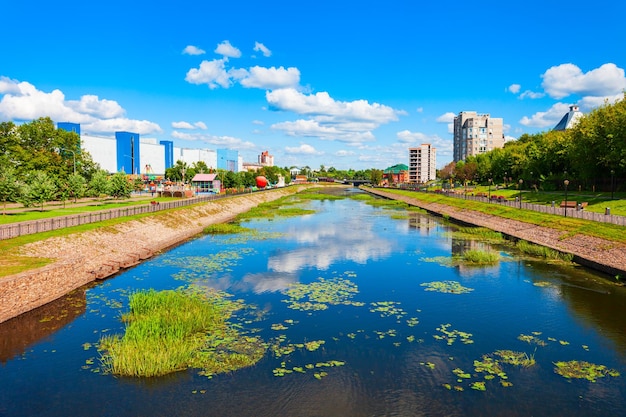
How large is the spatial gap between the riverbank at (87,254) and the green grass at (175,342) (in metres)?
6.27

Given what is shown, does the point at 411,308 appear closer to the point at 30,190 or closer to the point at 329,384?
the point at 329,384

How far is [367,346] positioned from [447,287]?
41.2 feet

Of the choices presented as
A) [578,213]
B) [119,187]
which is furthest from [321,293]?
[119,187]

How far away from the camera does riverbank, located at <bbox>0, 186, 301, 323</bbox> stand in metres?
23.5

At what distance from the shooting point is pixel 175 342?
59.7ft

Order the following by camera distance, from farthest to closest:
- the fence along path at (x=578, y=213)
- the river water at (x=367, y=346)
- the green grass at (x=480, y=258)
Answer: the fence along path at (x=578, y=213) < the green grass at (x=480, y=258) < the river water at (x=367, y=346)

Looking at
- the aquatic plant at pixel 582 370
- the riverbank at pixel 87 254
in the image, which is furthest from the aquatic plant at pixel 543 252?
the riverbank at pixel 87 254

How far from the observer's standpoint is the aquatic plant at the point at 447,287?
2823cm

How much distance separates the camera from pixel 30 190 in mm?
50938

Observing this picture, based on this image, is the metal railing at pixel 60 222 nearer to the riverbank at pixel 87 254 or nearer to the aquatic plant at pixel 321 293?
the riverbank at pixel 87 254

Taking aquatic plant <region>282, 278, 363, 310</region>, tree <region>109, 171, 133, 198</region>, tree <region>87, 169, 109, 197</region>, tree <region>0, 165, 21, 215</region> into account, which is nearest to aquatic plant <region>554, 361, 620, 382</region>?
aquatic plant <region>282, 278, 363, 310</region>

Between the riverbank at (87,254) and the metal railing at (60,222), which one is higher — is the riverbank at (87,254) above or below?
below

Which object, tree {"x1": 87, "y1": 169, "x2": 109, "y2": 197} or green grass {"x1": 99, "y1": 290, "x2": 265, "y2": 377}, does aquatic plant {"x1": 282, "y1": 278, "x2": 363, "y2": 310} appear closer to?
green grass {"x1": 99, "y1": 290, "x2": 265, "y2": 377}

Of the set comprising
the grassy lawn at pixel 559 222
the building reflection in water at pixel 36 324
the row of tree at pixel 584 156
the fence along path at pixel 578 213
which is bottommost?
the building reflection in water at pixel 36 324
